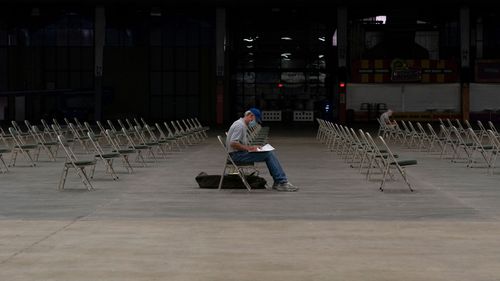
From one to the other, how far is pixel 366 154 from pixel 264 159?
4792 millimetres

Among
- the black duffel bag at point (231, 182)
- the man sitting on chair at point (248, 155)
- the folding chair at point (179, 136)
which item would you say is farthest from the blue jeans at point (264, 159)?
the folding chair at point (179, 136)

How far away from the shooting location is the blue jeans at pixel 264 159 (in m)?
15.2

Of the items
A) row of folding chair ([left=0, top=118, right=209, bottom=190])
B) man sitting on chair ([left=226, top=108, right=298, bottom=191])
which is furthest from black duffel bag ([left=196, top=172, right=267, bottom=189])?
row of folding chair ([left=0, top=118, right=209, bottom=190])

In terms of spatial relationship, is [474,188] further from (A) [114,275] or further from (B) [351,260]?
(A) [114,275]

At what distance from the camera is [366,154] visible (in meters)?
19.5

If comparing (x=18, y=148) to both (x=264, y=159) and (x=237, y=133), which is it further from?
(x=264, y=159)

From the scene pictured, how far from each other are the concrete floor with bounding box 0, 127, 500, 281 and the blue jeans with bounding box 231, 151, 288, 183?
0.53 meters

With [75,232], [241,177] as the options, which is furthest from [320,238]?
[241,177]

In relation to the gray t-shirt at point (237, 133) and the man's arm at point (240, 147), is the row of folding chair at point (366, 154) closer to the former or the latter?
the man's arm at point (240, 147)

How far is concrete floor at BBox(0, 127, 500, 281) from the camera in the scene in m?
8.01

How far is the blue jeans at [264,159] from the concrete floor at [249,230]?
20.7 inches

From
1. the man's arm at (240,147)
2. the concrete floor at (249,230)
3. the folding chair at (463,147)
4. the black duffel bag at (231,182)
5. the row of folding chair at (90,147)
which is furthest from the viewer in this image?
the folding chair at (463,147)

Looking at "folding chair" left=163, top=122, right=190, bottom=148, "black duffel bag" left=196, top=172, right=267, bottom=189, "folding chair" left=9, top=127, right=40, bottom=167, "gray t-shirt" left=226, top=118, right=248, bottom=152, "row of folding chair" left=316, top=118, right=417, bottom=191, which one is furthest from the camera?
"folding chair" left=163, top=122, right=190, bottom=148

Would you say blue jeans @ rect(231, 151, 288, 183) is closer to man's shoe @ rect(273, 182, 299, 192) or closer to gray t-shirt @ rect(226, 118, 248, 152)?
man's shoe @ rect(273, 182, 299, 192)
